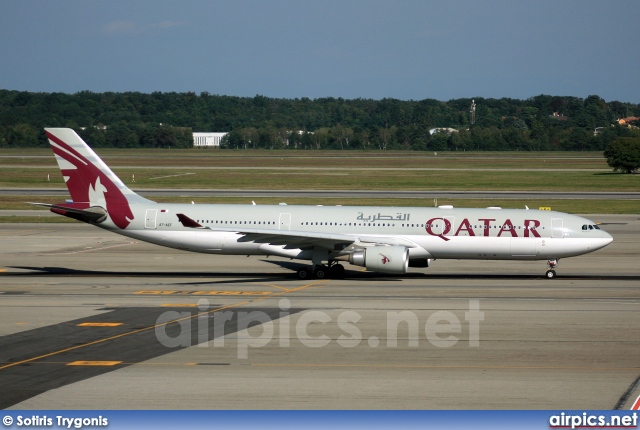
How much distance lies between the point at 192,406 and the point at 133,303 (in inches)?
553

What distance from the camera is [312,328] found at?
1086 inches

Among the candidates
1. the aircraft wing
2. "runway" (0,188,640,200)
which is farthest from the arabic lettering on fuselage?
"runway" (0,188,640,200)

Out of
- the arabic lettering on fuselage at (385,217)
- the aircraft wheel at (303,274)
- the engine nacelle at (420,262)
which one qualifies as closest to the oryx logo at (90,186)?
the aircraft wheel at (303,274)

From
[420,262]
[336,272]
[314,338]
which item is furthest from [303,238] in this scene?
[314,338]

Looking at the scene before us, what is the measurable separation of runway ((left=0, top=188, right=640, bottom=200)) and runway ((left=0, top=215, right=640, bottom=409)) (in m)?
38.5

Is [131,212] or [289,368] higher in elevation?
[131,212]

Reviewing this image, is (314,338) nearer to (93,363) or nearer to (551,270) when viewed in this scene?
(93,363)

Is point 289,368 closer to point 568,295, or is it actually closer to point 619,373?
point 619,373

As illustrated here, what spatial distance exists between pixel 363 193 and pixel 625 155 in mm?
49936

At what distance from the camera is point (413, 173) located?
119688mm

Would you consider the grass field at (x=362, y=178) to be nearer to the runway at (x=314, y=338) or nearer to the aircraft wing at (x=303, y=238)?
the aircraft wing at (x=303, y=238)

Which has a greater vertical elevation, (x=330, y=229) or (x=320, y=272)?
(x=330, y=229)

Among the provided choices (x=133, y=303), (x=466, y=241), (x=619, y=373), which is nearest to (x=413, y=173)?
(x=466, y=241)

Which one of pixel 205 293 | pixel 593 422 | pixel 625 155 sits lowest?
pixel 205 293
